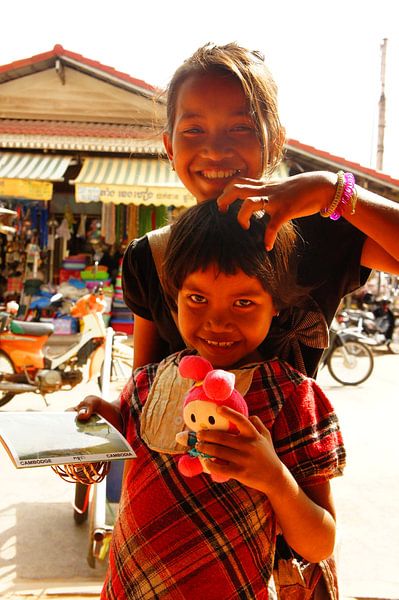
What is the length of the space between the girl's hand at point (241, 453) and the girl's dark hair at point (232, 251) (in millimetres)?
286

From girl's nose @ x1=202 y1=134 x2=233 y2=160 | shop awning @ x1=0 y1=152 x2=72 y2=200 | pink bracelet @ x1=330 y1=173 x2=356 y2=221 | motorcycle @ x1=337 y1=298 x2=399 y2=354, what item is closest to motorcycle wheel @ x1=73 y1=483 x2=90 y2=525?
girl's nose @ x1=202 y1=134 x2=233 y2=160

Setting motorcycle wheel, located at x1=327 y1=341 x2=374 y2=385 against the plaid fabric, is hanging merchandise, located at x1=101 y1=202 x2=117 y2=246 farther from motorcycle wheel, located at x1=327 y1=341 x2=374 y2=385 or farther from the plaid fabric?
the plaid fabric

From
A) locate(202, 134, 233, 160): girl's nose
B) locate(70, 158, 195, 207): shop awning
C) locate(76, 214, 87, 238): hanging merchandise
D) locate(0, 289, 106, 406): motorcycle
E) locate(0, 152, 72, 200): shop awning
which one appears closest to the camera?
locate(202, 134, 233, 160): girl's nose

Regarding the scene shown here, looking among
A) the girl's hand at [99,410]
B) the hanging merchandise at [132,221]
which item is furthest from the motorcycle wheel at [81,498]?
the hanging merchandise at [132,221]

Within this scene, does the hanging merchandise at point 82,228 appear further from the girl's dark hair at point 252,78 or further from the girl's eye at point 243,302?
the girl's eye at point 243,302

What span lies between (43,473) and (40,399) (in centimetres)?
216

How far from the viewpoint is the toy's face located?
0.90 meters

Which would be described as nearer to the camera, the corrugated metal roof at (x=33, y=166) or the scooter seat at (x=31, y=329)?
the scooter seat at (x=31, y=329)

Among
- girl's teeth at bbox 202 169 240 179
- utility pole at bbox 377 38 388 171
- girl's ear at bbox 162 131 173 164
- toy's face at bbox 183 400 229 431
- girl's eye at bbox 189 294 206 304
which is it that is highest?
utility pole at bbox 377 38 388 171

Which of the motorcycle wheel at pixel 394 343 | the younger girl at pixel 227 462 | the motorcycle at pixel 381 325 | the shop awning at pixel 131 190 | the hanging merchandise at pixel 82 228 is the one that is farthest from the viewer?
the motorcycle wheel at pixel 394 343

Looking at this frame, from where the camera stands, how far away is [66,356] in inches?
215

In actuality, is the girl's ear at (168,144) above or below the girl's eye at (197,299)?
above

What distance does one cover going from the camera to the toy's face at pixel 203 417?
0.90 meters

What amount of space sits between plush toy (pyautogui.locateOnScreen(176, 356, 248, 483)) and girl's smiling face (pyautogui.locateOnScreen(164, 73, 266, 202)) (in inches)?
17.1
